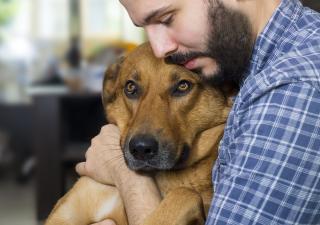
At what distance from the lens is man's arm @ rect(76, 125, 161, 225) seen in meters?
1.65

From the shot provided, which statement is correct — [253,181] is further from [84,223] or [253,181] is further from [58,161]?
[58,161]

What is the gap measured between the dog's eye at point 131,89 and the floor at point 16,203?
99.2 inches

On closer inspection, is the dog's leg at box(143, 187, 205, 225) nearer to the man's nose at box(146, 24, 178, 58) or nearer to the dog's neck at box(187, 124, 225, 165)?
the dog's neck at box(187, 124, 225, 165)

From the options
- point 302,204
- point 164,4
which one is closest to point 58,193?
point 164,4

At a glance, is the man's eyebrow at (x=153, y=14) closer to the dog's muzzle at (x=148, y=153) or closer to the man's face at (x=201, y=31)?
the man's face at (x=201, y=31)

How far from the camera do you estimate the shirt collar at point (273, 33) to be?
4.39 ft

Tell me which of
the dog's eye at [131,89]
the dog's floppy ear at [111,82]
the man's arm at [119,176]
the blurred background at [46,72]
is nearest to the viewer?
the man's arm at [119,176]

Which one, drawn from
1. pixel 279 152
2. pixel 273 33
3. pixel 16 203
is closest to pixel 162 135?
pixel 273 33

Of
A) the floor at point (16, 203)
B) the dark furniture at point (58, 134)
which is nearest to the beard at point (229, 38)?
the dark furniture at point (58, 134)

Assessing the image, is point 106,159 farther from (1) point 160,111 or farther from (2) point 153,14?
(2) point 153,14

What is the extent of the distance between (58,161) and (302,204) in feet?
9.72

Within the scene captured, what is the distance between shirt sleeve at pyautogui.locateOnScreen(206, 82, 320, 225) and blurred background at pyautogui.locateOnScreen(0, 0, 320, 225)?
302 cm

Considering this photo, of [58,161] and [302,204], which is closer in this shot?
[302,204]

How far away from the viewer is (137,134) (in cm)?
169
